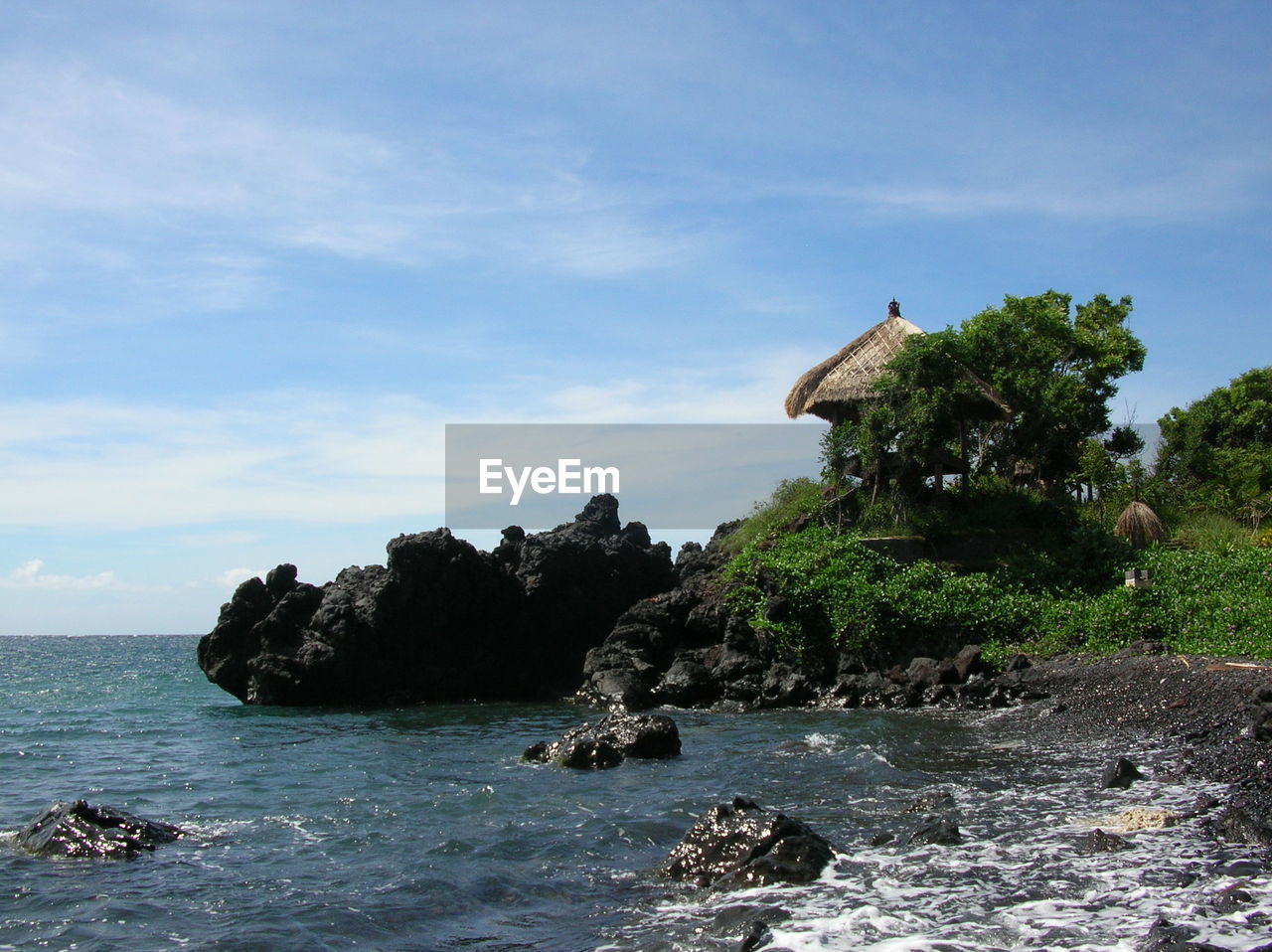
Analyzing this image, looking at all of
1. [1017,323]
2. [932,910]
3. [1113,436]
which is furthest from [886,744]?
[1113,436]

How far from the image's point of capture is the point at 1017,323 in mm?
28781

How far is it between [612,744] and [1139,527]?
14656mm

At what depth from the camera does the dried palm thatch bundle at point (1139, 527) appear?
949 inches

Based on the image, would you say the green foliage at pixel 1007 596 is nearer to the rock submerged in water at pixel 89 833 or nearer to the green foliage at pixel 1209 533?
the green foliage at pixel 1209 533

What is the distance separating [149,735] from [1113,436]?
29245 millimetres

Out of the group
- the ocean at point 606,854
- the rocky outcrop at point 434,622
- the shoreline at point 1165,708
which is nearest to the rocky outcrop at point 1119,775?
the ocean at point 606,854

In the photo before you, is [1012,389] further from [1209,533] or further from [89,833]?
[89,833]

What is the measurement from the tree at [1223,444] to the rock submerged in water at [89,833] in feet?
94.2

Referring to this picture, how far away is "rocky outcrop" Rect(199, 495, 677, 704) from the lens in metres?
28.5

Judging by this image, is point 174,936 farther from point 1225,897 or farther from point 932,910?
point 1225,897

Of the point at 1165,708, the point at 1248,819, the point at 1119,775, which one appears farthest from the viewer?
the point at 1165,708

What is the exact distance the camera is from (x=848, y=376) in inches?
1110

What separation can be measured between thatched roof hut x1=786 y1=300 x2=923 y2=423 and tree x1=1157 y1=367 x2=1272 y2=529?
1040 centimetres

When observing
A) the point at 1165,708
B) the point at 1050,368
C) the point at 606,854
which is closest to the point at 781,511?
the point at 1050,368
